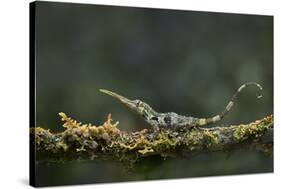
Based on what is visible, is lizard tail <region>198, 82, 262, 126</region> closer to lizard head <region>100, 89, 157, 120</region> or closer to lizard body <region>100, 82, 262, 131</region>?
lizard body <region>100, 82, 262, 131</region>

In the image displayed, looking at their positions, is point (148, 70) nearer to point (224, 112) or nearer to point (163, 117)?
point (163, 117)

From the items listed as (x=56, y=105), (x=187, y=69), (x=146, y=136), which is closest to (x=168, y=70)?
(x=187, y=69)

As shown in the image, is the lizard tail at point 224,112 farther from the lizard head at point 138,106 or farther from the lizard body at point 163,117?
the lizard head at point 138,106

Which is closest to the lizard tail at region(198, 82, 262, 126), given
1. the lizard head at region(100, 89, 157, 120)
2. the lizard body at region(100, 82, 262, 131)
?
the lizard body at region(100, 82, 262, 131)

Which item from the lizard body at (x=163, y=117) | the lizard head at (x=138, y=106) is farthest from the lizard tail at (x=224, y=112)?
the lizard head at (x=138, y=106)

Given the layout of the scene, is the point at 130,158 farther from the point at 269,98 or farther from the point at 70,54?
the point at 269,98

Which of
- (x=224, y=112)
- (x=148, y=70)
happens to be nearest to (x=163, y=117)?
(x=148, y=70)
